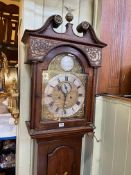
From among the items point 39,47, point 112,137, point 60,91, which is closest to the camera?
point 39,47

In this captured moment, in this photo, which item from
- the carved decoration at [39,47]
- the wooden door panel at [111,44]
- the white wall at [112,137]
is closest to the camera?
the carved decoration at [39,47]

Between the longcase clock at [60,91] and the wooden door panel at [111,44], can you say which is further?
the wooden door panel at [111,44]

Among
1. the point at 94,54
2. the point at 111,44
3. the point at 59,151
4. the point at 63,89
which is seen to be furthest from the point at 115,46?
the point at 59,151

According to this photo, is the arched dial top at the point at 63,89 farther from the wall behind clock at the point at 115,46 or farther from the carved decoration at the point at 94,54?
the wall behind clock at the point at 115,46

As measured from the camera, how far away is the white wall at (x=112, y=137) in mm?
1004

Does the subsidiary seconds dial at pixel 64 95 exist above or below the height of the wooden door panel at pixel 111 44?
below

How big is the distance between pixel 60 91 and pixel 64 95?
3 cm

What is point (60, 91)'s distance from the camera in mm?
995

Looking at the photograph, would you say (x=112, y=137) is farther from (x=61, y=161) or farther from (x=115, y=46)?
(x=115, y=46)

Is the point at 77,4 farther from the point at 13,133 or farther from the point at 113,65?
the point at 13,133

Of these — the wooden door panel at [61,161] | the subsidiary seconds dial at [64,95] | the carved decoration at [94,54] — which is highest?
the carved decoration at [94,54]

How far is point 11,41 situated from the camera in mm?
1728

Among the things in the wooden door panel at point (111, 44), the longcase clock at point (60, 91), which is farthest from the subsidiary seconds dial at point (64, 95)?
the wooden door panel at point (111, 44)

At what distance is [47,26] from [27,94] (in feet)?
1.45
